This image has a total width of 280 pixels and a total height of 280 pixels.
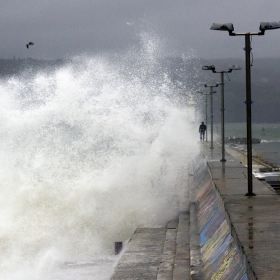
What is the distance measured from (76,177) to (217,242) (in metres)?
13.7

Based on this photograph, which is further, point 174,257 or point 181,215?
point 181,215

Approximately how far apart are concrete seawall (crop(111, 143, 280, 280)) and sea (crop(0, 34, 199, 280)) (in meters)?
0.75

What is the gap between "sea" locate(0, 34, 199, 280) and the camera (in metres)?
12.6

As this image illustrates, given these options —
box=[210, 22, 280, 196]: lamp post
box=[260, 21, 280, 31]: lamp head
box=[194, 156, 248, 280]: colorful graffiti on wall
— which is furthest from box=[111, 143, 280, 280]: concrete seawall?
box=[260, 21, 280, 31]: lamp head

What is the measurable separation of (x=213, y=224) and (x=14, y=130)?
2301 centimetres

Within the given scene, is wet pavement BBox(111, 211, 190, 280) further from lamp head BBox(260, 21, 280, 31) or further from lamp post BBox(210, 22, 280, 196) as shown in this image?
lamp head BBox(260, 21, 280, 31)

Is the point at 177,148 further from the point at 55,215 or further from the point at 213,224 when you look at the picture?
the point at 213,224

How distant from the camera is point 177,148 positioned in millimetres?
42938

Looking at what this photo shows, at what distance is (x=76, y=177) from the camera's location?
21.7 meters

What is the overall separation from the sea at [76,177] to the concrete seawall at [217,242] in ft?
2.45

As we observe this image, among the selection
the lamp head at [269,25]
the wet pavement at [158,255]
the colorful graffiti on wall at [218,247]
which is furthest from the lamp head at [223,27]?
the wet pavement at [158,255]

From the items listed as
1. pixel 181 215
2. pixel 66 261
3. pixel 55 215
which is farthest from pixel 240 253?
pixel 55 215

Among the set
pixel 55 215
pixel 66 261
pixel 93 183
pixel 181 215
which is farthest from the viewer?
pixel 93 183

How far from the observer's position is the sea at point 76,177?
1257 cm
